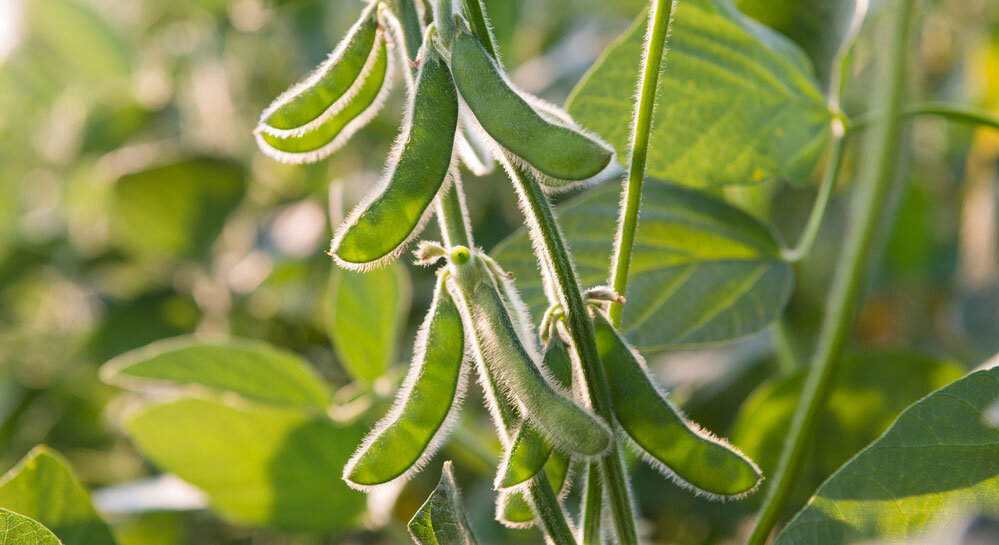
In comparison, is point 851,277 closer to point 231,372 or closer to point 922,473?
point 922,473

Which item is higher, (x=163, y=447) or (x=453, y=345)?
(x=453, y=345)

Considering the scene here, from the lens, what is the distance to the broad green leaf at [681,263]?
685 millimetres

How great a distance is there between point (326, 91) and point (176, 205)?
3.28 feet

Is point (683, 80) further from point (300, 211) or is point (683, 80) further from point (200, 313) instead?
point (200, 313)

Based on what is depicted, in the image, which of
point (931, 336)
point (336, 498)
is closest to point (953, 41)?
point (931, 336)

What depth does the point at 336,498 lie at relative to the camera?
84 centimetres

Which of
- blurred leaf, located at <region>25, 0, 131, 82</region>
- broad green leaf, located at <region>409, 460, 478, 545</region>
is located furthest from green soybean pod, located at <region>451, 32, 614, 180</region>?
blurred leaf, located at <region>25, 0, 131, 82</region>

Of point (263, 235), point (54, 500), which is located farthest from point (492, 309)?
point (263, 235)

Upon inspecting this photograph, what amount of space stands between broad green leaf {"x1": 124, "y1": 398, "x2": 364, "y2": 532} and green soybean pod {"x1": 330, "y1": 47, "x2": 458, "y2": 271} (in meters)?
0.40

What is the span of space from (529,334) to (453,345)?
0.04 m

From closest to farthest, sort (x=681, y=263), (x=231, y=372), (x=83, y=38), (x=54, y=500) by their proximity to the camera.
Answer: (x=54, y=500) → (x=681, y=263) → (x=231, y=372) → (x=83, y=38)

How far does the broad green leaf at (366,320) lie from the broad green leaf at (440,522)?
15.2 inches

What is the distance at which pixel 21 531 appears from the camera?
1.71 ft

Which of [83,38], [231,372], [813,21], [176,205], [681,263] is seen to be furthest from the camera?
[83,38]
